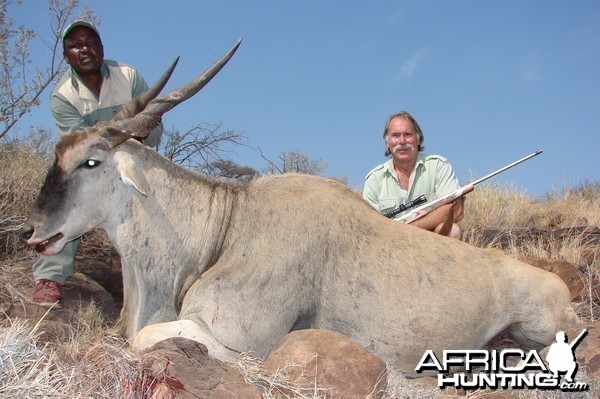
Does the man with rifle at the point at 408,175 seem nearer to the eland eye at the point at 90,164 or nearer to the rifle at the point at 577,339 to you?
the rifle at the point at 577,339

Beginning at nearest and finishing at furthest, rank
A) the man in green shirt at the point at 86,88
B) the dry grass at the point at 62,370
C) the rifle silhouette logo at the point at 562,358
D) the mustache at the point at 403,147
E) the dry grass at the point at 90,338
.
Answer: the dry grass at the point at 62,370 → the dry grass at the point at 90,338 → the rifle silhouette logo at the point at 562,358 → the man in green shirt at the point at 86,88 → the mustache at the point at 403,147

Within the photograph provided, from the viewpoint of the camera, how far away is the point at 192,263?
4043mm

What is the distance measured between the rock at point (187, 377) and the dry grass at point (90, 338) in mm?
74

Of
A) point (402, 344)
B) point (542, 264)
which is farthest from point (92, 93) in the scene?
point (542, 264)

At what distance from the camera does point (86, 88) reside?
5492 millimetres

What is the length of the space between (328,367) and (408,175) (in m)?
3.58

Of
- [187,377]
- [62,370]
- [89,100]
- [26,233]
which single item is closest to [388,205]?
[89,100]

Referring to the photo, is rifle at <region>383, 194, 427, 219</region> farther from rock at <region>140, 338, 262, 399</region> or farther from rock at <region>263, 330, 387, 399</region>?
rock at <region>140, 338, 262, 399</region>

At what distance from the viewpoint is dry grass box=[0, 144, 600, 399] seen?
2656mm

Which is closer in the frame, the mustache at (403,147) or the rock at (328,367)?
the rock at (328,367)

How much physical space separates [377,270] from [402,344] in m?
0.51

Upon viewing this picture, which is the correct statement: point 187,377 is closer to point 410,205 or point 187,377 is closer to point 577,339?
point 577,339

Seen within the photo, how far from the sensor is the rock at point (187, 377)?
2554 mm

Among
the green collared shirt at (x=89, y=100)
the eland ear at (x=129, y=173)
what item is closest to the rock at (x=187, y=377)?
the eland ear at (x=129, y=173)
